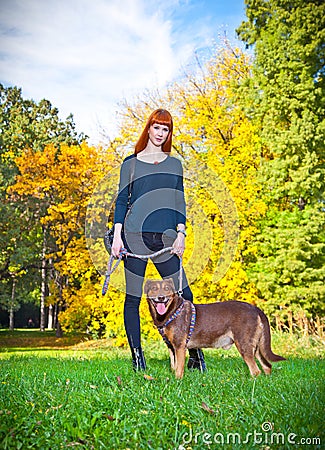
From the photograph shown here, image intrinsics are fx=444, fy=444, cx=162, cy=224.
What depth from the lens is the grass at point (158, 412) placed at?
2.05m

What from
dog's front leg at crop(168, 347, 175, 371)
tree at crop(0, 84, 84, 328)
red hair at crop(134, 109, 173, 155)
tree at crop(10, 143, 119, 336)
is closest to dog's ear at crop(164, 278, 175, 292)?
dog's front leg at crop(168, 347, 175, 371)

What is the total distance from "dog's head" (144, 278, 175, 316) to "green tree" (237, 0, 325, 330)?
259 inches

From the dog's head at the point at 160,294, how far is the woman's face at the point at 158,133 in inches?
48.2

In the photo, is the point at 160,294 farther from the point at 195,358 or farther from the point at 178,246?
the point at 195,358

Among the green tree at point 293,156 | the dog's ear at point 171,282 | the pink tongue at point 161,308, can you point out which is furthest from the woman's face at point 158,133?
the green tree at point 293,156

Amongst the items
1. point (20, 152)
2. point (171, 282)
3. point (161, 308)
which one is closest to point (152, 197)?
point (171, 282)

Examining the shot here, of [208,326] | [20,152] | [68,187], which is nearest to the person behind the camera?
[208,326]

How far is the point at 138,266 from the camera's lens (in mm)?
3744

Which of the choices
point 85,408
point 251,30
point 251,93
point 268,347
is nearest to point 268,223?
point 251,93

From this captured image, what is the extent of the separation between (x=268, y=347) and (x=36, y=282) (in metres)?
19.7

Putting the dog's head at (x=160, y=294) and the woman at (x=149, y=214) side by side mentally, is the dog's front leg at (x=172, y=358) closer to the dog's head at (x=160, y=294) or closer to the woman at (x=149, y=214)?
the woman at (x=149, y=214)

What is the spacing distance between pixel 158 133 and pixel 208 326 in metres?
1.71

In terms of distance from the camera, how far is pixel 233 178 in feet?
32.9

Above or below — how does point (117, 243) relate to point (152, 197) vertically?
below
